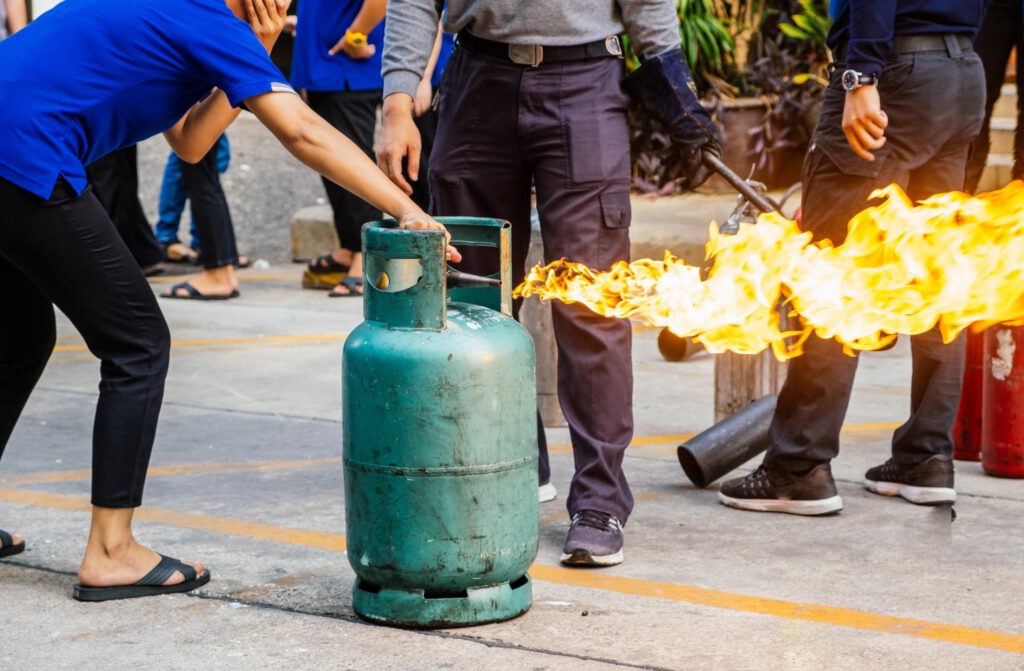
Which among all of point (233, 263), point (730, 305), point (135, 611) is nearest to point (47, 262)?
point (135, 611)

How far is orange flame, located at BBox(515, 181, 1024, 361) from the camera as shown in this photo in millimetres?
4473

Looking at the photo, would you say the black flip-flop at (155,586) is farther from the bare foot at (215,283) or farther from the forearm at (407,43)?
the bare foot at (215,283)

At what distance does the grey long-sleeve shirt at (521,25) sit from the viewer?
444 centimetres

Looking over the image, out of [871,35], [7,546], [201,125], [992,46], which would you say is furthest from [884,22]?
[7,546]

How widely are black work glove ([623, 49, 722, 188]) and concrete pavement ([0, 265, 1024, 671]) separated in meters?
1.16

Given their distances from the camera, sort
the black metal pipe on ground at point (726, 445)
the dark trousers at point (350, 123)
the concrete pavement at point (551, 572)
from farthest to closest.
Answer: the dark trousers at point (350, 123) < the black metal pipe on ground at point (726, 445) < the concrete pavement at point (551, 572)

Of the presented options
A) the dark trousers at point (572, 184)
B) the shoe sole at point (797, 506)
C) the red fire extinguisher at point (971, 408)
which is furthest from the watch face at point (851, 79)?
the red fire extinguisher at point (971, 408)

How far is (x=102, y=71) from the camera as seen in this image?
3.88m

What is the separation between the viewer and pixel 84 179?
13.0 ft

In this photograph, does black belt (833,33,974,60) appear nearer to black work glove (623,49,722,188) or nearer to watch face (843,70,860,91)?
watch face (843,70,860,91)

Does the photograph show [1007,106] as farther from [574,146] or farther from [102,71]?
[102,71]

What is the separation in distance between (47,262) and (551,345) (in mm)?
2720

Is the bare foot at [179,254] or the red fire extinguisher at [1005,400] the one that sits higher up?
the red fire extinguisher at [1005,400]

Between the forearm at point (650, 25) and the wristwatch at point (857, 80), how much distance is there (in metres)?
0.52
